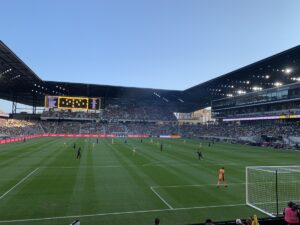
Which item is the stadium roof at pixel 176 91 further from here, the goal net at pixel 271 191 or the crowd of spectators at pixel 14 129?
the goal net at pixel 271 191

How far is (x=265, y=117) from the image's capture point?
76938 millimetres

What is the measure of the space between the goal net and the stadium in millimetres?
75

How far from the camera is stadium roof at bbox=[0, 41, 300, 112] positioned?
59.2m

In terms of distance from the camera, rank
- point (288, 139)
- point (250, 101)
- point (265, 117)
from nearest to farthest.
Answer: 1. point (288, 139)
2. point (265, 117)
3. point (250, 101)

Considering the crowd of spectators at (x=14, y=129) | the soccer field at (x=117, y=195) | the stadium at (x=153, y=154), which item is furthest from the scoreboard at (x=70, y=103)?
the soccer field at (x=117, y=195)

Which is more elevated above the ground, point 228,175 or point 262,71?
point 262,71

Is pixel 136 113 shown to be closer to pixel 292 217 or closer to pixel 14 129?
pixel 14 129

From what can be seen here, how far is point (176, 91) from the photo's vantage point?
100250mm

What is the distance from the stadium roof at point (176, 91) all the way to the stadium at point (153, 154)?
336 mm

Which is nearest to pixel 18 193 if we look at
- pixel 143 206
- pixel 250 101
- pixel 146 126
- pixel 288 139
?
pixel 143 206

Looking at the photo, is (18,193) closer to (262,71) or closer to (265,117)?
(262,71)

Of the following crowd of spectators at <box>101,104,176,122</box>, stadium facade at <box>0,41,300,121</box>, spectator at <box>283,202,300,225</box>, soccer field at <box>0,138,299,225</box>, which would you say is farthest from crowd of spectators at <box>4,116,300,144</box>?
spectator at <box>283,202,300,225</box>

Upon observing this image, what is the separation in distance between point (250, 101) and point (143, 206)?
7622 cm

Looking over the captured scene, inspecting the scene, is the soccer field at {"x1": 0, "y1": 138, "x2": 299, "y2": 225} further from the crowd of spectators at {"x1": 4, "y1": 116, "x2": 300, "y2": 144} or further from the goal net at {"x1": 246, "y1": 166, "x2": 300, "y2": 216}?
the crowd of spectators at {"x1": 4, "y1": 116, "x2": 300, "y2": 144}
